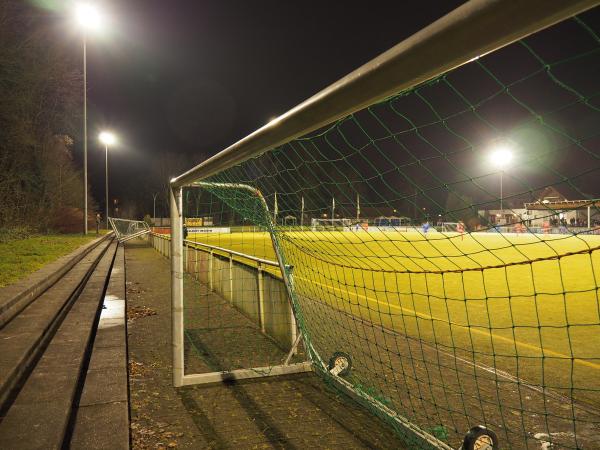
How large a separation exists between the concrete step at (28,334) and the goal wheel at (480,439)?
10.7ft

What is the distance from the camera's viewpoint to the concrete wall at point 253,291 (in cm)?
486

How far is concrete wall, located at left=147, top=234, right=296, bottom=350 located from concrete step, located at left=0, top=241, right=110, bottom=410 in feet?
8.23

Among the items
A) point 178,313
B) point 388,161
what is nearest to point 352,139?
point 388,161

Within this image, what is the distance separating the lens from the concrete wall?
4.86 metres

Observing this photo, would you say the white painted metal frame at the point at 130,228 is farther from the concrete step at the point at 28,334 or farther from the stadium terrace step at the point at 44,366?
the stadium terrace step at the point at 44,366

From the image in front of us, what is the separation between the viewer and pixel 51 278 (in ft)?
26.9

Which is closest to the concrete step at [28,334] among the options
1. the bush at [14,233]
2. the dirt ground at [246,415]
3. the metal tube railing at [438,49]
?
the dirt ground at [246,415]

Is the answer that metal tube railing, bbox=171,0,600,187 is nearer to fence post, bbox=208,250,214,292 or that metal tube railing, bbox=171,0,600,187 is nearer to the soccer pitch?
the soccer pitch

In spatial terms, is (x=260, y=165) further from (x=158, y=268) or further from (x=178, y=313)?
(x=158, y=268)

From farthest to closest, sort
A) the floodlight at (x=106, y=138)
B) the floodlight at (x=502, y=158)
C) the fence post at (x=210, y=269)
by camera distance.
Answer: the floodlight at (x=106, y=138) → the fence post at (x=210, y=269) → the floodlight at (x=502, y=158)

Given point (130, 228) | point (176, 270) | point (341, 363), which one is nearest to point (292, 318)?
point (341, 363)

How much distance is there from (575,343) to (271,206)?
3.91 metres

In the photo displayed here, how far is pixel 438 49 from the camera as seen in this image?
43.1 inches

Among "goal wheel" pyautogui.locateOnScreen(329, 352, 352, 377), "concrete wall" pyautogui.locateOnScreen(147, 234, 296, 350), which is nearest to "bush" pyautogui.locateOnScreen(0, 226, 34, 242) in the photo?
"concrete wall" pyautogui.locateOnScreen(147, 234, 296, 350)
